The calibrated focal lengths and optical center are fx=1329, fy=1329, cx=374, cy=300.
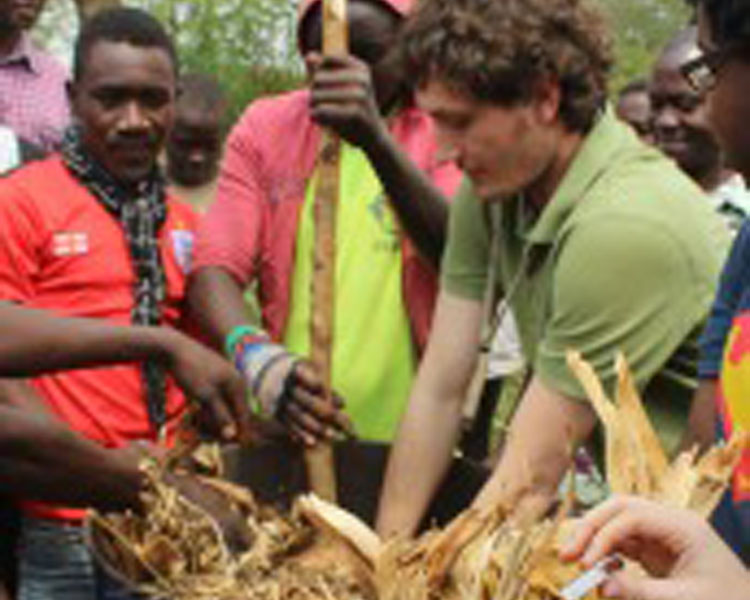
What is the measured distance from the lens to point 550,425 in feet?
7.37

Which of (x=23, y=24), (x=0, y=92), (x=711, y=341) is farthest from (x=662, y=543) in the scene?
(x=23, y=24)

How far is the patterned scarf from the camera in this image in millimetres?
2863

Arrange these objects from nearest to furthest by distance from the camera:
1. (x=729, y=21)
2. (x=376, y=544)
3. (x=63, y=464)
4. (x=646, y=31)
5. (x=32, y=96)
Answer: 1. (x=729, y=21)
2. (x=376, y=544)
3. (x=63, y=464)
4. (x=32, y=96)
5. (x=646, y=31)

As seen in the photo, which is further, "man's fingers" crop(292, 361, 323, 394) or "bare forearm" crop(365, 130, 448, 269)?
"bare forearm" crop(365, 130, 448, 269)

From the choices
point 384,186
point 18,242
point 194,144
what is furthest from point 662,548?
point 194,144

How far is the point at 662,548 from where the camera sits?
1392mm

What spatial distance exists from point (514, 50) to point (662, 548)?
1208 millimetres

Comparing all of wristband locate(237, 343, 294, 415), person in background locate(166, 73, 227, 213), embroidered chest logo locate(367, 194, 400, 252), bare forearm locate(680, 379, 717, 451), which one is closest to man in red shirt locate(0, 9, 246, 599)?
wristband locate(237, 343, 294, 415)

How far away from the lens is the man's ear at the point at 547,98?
241 cm

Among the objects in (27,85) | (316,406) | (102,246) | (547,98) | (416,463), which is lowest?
(416,463)

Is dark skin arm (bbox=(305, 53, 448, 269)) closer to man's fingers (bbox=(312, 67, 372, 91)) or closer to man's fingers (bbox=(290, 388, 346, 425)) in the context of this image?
man's fingers (bbox=(312, 67, 372, 91))

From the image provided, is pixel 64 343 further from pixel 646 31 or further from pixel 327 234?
pixel 646 31

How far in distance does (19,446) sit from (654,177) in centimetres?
125

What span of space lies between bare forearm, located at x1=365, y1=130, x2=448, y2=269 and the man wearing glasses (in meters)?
0.94
